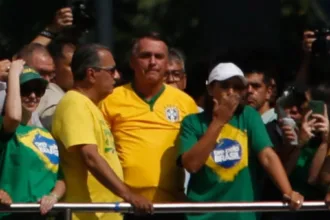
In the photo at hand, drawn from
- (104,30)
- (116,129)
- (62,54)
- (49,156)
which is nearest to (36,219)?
(49,156)

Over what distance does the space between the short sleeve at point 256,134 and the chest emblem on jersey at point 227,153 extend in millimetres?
111

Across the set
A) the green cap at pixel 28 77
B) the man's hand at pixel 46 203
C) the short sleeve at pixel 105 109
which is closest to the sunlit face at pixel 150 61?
the short sleeve at pixel 105 109

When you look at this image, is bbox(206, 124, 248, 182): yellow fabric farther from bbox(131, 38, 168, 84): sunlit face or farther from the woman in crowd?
the woman in crowd

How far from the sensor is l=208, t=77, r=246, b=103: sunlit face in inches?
396

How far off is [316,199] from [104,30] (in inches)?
114

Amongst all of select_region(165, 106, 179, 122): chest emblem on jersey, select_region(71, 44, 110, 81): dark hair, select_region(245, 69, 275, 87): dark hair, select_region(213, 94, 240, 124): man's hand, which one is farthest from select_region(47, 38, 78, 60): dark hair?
select_region(213, 94, 240, 124): man's hand

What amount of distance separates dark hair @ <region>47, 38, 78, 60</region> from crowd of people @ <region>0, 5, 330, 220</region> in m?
0.26

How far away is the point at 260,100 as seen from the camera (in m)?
11.2

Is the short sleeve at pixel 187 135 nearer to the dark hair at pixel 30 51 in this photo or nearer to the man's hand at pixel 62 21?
the dark hair at pixel 30 51

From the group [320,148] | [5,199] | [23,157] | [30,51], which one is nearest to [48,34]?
[30,51]

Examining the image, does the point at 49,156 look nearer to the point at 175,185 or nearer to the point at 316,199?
the point at 175,185

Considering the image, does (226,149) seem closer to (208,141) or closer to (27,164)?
(208,141)

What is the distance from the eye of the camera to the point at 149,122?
33.6 feet

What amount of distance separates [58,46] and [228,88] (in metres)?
1.67
